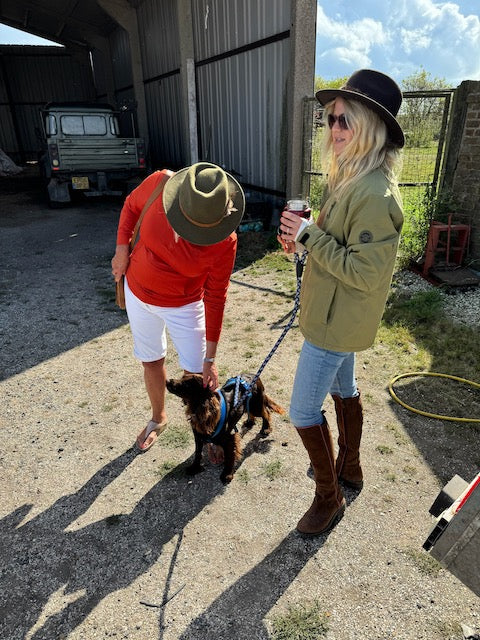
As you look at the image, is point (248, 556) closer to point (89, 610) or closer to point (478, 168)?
point (89, 610)

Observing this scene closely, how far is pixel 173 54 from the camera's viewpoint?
1244 centimetres

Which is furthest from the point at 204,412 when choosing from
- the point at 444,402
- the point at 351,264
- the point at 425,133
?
the point at 425,133

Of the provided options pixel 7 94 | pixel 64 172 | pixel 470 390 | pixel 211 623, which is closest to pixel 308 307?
pixel 211 623

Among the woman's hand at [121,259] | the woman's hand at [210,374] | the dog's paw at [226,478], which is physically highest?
the woman's hand at [121,259]

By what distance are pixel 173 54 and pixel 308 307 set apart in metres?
12.9

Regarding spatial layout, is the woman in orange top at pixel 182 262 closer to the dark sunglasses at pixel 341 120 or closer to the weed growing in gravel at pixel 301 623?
the dark sunglasses at pixel 341 120

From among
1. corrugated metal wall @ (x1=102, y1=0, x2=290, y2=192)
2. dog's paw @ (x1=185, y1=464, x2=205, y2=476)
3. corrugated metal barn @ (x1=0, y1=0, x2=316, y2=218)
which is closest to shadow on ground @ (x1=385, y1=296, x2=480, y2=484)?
dog's paw @ (x1=185, y1=464, x2=205, y2=476)

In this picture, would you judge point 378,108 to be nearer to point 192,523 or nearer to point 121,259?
point 121,259

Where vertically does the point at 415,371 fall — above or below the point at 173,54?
below

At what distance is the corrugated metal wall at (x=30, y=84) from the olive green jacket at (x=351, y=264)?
25217 millimetres

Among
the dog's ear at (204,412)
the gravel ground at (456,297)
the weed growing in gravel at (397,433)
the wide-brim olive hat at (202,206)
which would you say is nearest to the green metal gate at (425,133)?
the gravel ground at (456,297)

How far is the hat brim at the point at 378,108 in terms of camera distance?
1.72m

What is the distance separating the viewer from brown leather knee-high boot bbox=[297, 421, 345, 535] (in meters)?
→ 2.26

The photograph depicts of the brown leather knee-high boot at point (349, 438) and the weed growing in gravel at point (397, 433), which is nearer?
the brown leather knee-high boot at point (349, 438)
